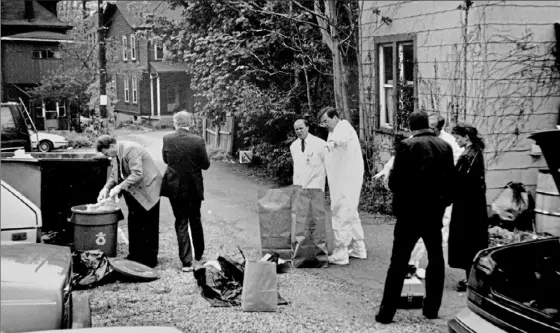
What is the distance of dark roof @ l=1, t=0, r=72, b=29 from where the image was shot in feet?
94.8

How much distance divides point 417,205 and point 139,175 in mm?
3600

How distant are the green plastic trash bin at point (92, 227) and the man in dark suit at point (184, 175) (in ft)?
2.47

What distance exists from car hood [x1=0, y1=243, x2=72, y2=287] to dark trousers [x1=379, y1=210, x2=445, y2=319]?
287 cm

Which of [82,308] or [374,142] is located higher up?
[374,142]

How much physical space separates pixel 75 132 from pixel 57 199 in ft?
90.3

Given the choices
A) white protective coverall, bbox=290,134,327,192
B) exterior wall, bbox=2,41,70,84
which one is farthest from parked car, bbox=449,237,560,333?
exterior wall, bbox=2,41,70,84

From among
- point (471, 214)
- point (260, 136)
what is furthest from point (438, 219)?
point (260, 136)

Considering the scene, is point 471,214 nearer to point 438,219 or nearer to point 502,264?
point 438,219

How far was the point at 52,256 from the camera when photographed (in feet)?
15.6

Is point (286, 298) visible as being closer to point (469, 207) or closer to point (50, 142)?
Result: point (469, 207)

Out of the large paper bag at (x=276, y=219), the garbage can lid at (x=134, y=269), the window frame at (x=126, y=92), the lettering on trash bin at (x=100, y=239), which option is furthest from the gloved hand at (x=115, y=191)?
the window frame at (x=126, y=92)

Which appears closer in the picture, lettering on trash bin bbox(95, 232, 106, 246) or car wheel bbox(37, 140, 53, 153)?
lettering on trash bin bbox(95, 232, 106, 246)

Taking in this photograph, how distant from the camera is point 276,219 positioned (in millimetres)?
8312

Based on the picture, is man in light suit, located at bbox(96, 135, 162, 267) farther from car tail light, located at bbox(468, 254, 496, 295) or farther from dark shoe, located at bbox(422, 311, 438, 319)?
car tail light, located at bbox(468, 254, 496, 295)
